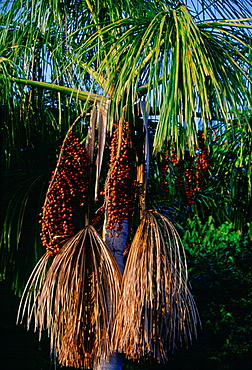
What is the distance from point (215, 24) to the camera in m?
2.07

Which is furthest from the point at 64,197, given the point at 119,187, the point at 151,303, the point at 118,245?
the point at 151,303

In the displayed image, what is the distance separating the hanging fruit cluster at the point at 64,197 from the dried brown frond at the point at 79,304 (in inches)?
2.6

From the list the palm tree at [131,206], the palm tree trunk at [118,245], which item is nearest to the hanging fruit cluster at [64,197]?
the palm tree at [131,206]

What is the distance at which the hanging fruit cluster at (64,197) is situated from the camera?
6.64 ft

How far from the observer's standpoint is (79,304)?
80.1 inches

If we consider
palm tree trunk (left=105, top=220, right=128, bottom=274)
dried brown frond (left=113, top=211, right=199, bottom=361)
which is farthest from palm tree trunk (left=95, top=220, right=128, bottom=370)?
dried brown frond (left=113, top=211, right=199, bottom=361)

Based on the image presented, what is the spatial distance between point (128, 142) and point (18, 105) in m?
0.83

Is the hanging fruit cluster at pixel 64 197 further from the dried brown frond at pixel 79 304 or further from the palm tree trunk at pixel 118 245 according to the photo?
the palm tree trunk at pixel 118 245

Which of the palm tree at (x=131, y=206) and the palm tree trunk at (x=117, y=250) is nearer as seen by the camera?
the palm tree at (x=131, y=206)

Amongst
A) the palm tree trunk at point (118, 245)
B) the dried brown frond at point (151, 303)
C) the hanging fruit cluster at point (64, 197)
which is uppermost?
the hanging fruit cluster at point (64, 197)

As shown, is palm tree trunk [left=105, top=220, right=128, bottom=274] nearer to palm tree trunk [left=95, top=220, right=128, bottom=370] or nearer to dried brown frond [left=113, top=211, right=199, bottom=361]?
palm tree trunk [left=95, top=220, right=128, bottom=370]

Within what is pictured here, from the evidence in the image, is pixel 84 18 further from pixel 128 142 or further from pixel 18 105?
pixel 128 142

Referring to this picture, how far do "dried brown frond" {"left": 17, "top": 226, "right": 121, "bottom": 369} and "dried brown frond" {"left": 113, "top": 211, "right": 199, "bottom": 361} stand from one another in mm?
62

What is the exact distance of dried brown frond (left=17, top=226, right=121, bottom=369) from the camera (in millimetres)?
2012
